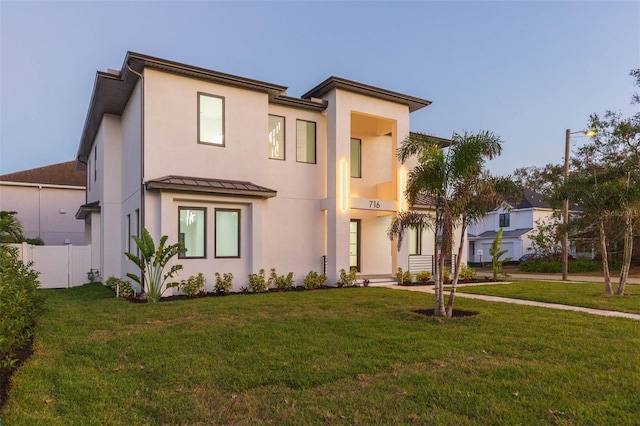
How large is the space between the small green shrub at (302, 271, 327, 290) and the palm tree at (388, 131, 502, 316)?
19.2 ft

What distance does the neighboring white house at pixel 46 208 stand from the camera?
24797 mm

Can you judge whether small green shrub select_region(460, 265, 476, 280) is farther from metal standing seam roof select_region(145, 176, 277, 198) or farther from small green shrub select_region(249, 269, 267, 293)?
metal standing seam roof select_region(145, 176, 277, 198)

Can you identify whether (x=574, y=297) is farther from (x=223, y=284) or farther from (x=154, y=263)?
(x=154, y=263)

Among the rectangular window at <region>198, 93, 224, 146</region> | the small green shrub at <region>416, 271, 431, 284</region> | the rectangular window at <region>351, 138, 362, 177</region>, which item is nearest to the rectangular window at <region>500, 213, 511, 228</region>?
the small green shrub at <region>416, 271, 431, 284</region>

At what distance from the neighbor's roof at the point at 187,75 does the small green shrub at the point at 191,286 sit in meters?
6.13

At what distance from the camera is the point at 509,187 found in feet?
27.8

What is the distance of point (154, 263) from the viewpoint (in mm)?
11016

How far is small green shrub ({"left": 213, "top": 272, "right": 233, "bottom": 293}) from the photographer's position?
41.1 ft

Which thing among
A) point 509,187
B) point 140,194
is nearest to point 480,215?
point 509,187

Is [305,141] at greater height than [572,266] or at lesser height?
greater

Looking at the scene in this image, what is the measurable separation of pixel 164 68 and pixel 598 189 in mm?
12967

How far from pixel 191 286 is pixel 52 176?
24296mm

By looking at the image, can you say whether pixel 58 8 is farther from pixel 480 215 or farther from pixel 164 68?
pixel 480 215

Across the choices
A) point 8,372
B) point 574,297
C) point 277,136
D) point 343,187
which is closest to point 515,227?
point 574,297
